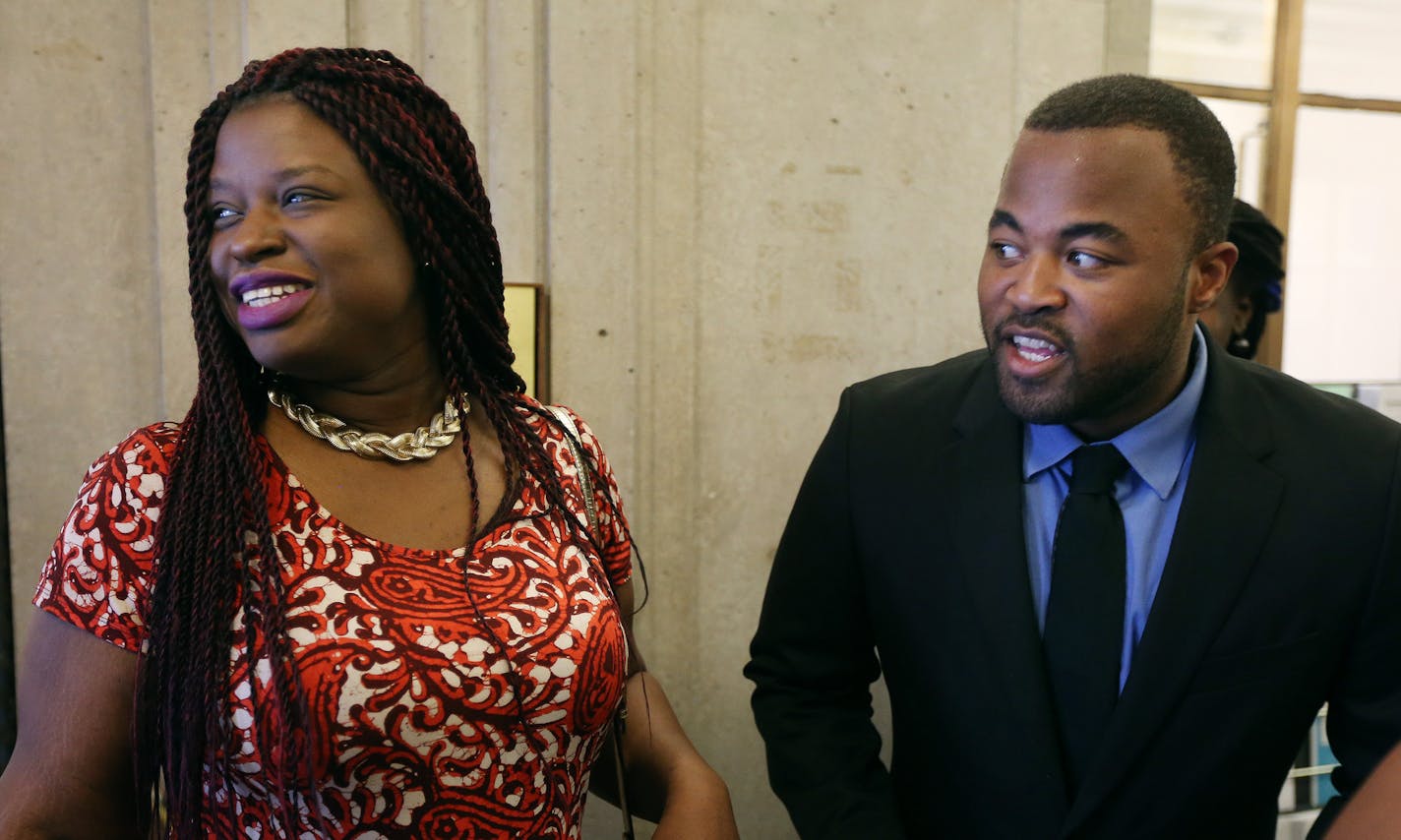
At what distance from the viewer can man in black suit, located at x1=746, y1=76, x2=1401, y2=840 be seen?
1.44m

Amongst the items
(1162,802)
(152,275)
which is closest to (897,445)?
(1162,802)

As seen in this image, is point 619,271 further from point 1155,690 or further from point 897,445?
point 1155,690

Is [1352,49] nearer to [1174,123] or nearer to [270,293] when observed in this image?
[1174,123]

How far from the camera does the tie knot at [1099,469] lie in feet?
4.98

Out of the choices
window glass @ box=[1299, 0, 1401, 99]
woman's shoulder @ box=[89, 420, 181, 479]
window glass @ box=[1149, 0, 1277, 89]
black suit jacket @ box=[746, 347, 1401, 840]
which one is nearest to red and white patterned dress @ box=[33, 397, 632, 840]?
woman's shoulder @ box=[89, 420, 181, 479]

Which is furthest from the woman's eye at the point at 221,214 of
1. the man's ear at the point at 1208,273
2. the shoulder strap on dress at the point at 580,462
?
the man's ear at the point at 1208,273

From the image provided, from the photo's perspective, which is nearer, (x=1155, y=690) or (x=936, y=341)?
(x=1155, y=690)

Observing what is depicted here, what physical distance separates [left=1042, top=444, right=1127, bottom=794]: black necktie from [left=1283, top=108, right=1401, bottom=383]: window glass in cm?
246

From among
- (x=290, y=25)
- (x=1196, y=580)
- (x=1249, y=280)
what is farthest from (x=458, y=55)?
(x=1249, y=280)

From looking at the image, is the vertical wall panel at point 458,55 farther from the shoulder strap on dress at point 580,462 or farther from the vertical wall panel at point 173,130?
the shoulder strap on dress at point 580,462

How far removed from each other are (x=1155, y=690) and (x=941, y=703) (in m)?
0.31

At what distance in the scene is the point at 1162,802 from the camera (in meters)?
1.47

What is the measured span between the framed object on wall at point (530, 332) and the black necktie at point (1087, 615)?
1228 millimetres

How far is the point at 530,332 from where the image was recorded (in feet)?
7.52
